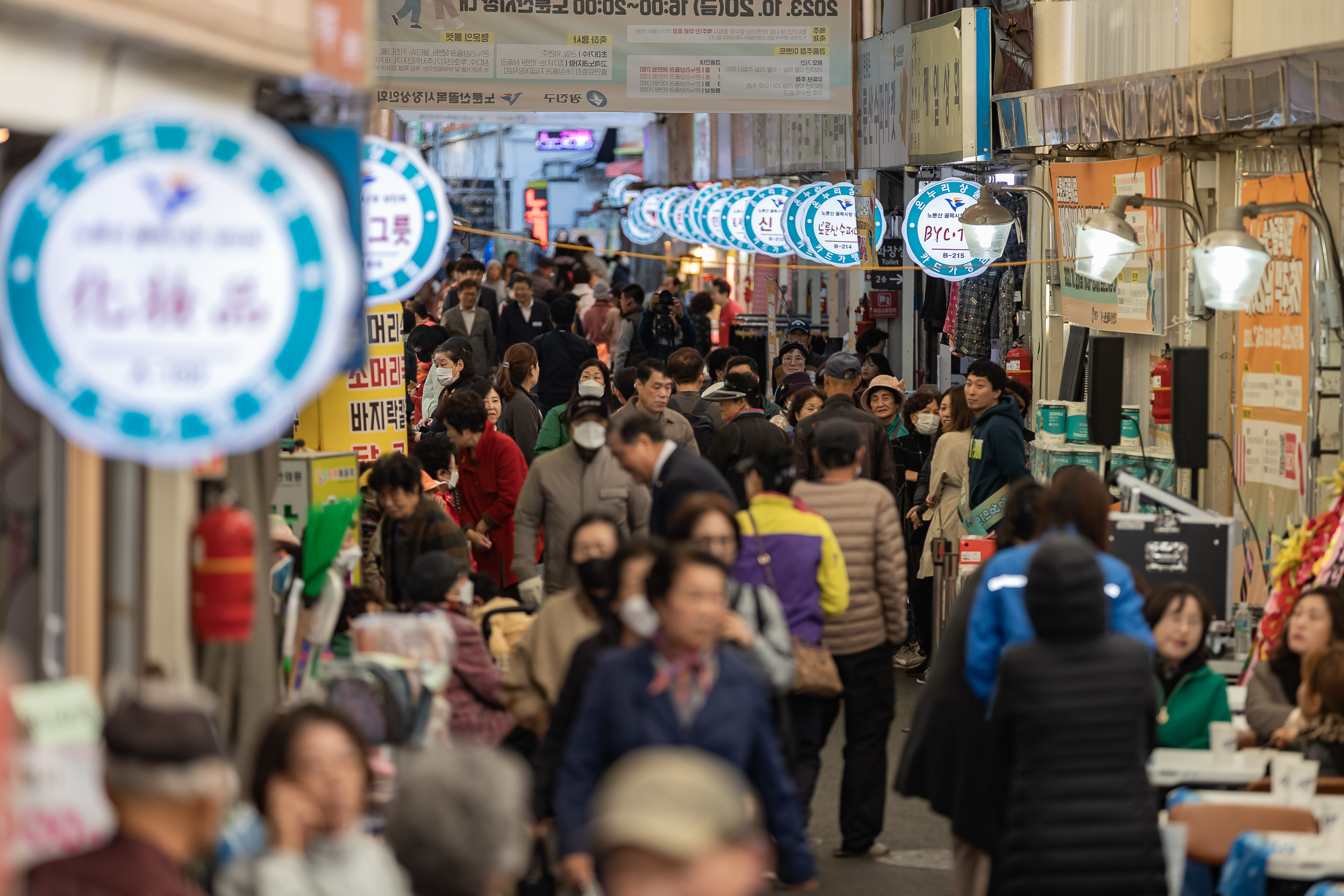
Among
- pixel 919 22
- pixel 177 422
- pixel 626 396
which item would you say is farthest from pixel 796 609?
pixel 919 22

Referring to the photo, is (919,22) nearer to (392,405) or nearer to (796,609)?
(392,405)

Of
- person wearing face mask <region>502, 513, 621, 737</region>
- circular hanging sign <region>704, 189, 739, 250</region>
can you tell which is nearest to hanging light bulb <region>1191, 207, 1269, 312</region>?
person wearing face mask <region>502, 513, 621, 737</region>

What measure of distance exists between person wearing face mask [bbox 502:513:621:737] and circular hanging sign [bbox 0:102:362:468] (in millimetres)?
2624

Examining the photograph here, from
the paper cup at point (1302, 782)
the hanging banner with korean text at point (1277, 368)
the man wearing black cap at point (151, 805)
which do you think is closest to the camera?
the man wearing black cap at point (151, 805)

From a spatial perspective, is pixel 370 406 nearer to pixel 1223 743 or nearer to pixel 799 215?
pixel 1223 743

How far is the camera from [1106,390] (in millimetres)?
8945

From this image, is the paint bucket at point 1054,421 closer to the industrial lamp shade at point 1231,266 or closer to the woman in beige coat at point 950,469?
the woman in beige coat at point 950,469

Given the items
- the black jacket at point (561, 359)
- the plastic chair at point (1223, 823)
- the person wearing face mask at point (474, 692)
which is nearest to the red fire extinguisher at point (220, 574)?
the person wearing face mask at point (474, 692)

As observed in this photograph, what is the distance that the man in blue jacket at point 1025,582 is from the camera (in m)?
6.07

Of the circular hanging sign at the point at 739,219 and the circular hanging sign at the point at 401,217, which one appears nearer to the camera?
the circular hanging sign at the point at 401,217

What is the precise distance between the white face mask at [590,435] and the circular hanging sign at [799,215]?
8.33 metres

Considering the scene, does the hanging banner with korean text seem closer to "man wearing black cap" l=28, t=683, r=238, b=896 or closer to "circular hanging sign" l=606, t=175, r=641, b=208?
"man wearing black cap" l=28, t=683, r=238, b=896

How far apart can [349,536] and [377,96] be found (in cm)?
589

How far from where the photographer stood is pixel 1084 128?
1152 cm
